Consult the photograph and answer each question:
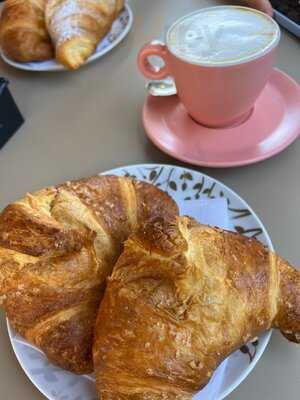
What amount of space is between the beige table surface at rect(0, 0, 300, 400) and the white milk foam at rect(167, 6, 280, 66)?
19 cm

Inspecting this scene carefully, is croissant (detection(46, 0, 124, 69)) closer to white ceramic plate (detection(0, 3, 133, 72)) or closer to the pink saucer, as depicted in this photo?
white ceramic plate (detection(0, 3, 133, 72))

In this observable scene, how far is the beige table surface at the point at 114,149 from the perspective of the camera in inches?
23.4

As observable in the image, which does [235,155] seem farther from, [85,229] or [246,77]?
[85,229]

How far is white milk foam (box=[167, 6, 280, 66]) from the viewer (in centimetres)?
70

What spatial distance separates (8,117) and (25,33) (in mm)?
227

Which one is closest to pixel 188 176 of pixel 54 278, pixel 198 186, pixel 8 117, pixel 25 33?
pixel 198 186

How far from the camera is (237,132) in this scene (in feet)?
2.57

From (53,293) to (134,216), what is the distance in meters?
0.14

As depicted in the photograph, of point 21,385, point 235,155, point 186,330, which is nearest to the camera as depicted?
point 186,330

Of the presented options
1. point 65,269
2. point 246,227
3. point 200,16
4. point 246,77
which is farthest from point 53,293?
point 200,16

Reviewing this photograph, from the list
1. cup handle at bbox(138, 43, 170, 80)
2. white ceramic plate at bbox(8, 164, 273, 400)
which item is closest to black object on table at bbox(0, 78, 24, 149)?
cup handle at bbox(138, 43, 170, 80)

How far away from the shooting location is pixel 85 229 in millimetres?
560

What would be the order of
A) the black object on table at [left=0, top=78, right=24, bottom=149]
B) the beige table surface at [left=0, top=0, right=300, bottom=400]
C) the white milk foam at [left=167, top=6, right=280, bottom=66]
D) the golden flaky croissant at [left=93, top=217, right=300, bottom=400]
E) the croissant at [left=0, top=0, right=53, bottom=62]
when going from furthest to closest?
the croissant at [left=0, top=0, right=53, bottom=62] → the black object on table at [left=0, top=78, right=24, bottom=149] → the white milk foam at [left=167, top=6, right=280, bottom=66] → the beige table surface at [left=0, top=0, right=300, bottom=400] → the golden flaky croissant at [left=93, top=217, right=300, bottom=400]

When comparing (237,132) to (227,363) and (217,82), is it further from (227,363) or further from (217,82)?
(227,363)
